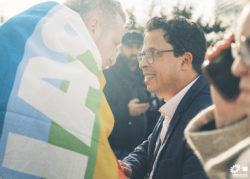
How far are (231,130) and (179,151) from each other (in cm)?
70

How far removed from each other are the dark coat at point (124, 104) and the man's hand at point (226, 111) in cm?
240

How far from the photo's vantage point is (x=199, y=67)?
220cm

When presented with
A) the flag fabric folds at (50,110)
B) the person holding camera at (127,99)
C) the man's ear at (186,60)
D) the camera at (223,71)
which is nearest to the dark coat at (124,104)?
the person holding camera at (127,99)

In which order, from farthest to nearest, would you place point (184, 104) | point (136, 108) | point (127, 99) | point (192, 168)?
1. point (127, 99)
2. point (136, 108)
3. point (184, 104)
4. point (192, 168)

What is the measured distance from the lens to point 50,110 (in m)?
1.21

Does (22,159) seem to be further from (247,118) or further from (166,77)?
(166,77)

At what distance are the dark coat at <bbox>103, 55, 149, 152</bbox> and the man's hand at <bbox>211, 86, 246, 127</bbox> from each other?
2397mm

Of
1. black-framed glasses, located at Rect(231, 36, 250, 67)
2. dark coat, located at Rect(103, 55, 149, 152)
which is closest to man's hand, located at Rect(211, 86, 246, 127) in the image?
black-framed glasses, located at Rect(231, 36, 250, 67)

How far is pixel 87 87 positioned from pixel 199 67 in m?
1.27

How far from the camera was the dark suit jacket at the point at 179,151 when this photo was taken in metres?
1.47

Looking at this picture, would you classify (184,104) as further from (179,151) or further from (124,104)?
(124,104)

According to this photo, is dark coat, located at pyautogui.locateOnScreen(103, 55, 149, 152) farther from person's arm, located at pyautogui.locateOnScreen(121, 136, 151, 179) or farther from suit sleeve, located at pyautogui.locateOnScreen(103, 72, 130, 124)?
person's arm, located at pyautogui.locateOnScreen(121, 136, 151, 179)

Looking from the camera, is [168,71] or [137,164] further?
[168,71]

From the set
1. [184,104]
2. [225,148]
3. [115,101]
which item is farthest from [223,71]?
[115,101]
